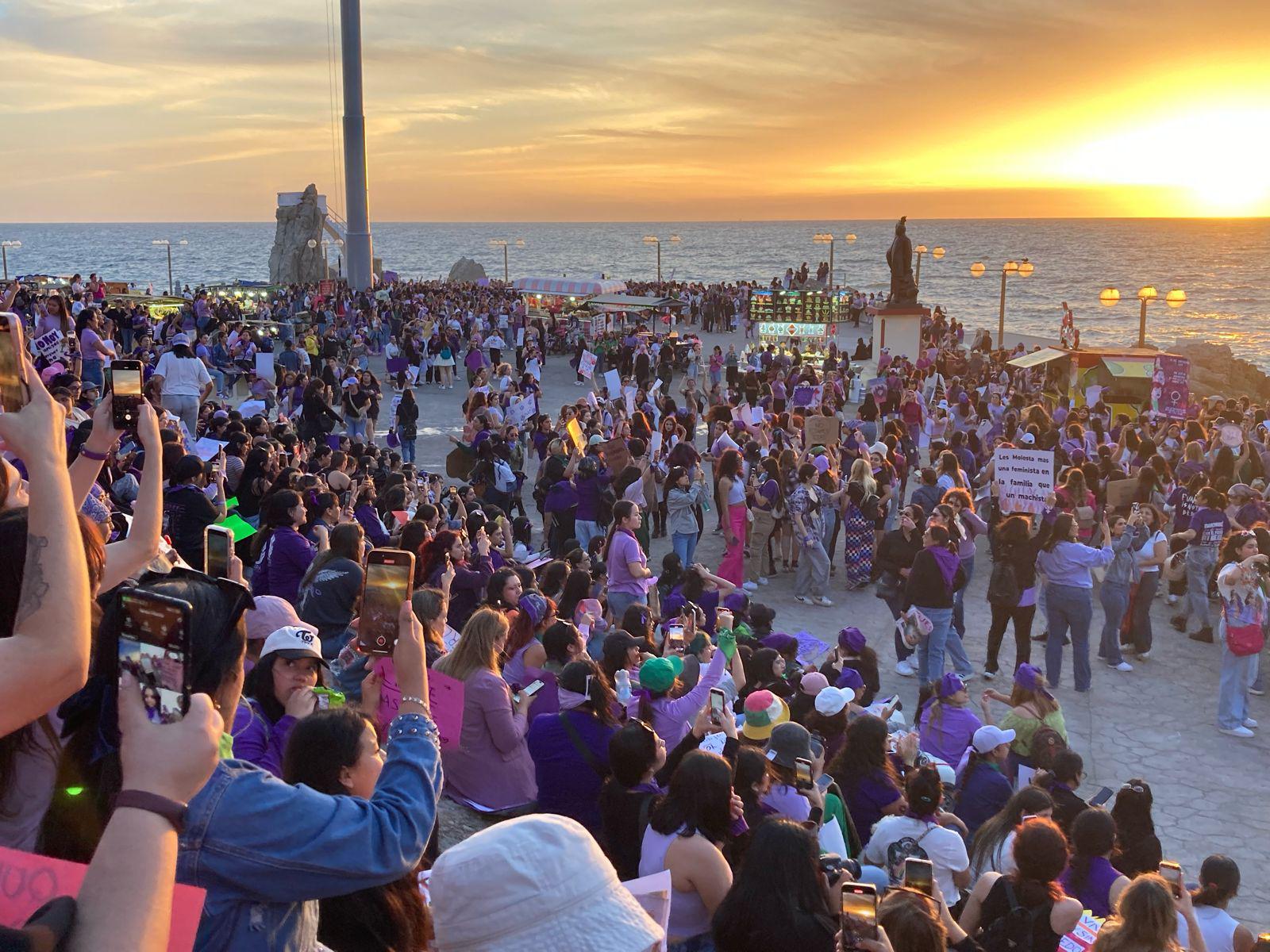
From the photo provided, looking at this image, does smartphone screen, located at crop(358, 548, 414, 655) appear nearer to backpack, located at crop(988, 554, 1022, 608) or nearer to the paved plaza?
the paved plaza

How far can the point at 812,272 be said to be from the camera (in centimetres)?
14638

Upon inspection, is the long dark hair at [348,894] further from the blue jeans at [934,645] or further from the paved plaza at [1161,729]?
the blue jeans at [934,645]

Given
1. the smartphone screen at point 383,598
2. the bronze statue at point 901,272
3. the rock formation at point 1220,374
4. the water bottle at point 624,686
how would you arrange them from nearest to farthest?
1. the smartphone screen at point 383,598
2. the water bottle at point 624,686
3. the bronze statue at point 901,272
4. the rock formation at point 1220,374

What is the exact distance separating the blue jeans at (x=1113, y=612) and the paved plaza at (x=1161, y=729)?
206mm

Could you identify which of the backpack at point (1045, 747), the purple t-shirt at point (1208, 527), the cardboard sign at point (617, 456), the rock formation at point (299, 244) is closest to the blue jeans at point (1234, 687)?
the purple t-shirt at point (1208, 527)

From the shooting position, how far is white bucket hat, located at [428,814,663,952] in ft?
6.43

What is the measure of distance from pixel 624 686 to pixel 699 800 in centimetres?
207

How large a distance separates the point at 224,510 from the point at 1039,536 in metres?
7.00

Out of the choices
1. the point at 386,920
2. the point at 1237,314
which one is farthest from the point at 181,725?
the point at 1237,314

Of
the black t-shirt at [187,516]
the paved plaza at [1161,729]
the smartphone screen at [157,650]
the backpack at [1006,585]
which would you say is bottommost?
the paved plaza at [1161,729]

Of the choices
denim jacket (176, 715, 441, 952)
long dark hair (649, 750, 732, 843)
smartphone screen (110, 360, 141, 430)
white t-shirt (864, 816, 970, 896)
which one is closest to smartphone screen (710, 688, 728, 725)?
white t-shirt (864, 816, 970, 896)

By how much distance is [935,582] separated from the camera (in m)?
9.20

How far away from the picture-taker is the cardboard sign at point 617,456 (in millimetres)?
12906

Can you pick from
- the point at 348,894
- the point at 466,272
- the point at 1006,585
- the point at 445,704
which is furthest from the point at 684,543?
the point at 466,272
